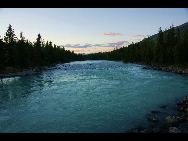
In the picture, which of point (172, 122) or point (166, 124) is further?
point (166, 124)

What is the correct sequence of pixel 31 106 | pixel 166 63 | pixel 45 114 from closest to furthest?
pixel 45 114 < pixel 31 106 < pixel 166 63

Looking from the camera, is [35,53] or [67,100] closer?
[67,100]

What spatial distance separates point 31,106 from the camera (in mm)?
15086

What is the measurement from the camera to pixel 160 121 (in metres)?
10.8

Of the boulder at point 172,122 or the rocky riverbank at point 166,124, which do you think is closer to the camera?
the rocky riverbank at point 166,124

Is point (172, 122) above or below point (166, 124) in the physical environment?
above

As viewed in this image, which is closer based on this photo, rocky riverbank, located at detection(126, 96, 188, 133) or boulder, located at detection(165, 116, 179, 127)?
rocky riverbank, located at detection(126, 96, 188, 133)

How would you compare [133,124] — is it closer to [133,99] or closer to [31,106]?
[133,99]

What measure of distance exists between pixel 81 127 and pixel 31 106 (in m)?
7.95
